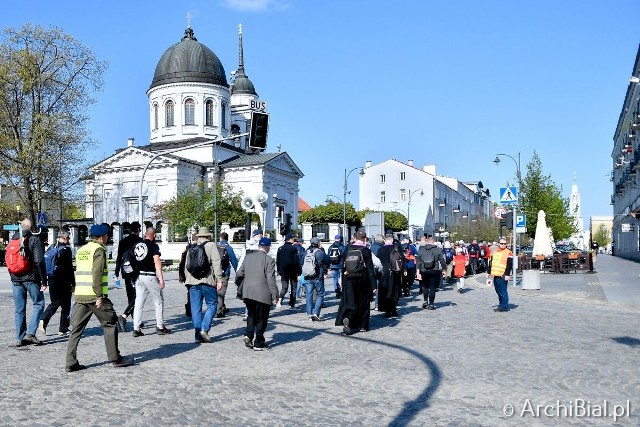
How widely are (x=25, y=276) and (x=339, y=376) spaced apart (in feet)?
17.8

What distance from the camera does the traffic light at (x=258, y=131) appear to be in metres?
19.2

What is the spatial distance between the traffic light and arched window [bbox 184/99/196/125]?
53.5 m

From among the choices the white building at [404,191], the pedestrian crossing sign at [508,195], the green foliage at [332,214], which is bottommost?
the pedestrian crossing sign at [508,195]

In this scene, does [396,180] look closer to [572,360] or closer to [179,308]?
[179,308]

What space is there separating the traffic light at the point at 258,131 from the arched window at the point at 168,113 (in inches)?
2149

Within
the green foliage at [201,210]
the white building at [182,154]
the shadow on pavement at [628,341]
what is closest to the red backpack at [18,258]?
the shadow on pavement at [628,341]

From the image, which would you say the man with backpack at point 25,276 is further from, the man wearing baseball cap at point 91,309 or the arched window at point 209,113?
the arched window at point 209,113

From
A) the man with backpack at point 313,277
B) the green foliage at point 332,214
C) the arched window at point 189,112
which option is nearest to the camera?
the man with backpack at point 313,277

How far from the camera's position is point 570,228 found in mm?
66938

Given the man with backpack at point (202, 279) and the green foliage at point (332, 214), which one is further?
the green foliage at point (332, 214)

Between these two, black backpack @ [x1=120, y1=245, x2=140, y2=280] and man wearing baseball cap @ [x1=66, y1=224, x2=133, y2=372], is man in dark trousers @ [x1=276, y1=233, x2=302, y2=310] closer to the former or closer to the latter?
black backpack @ [x1=120, y1=245, x2=140, y2=280]

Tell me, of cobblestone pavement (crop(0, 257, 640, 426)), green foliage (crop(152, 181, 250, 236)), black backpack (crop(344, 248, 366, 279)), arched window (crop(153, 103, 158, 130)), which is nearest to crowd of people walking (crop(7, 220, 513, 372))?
black backpack (crop(344, 248, 366, 279))

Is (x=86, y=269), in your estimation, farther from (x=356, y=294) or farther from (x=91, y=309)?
(x=356, y=294)

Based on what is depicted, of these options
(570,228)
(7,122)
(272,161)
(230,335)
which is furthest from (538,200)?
(230,335)
